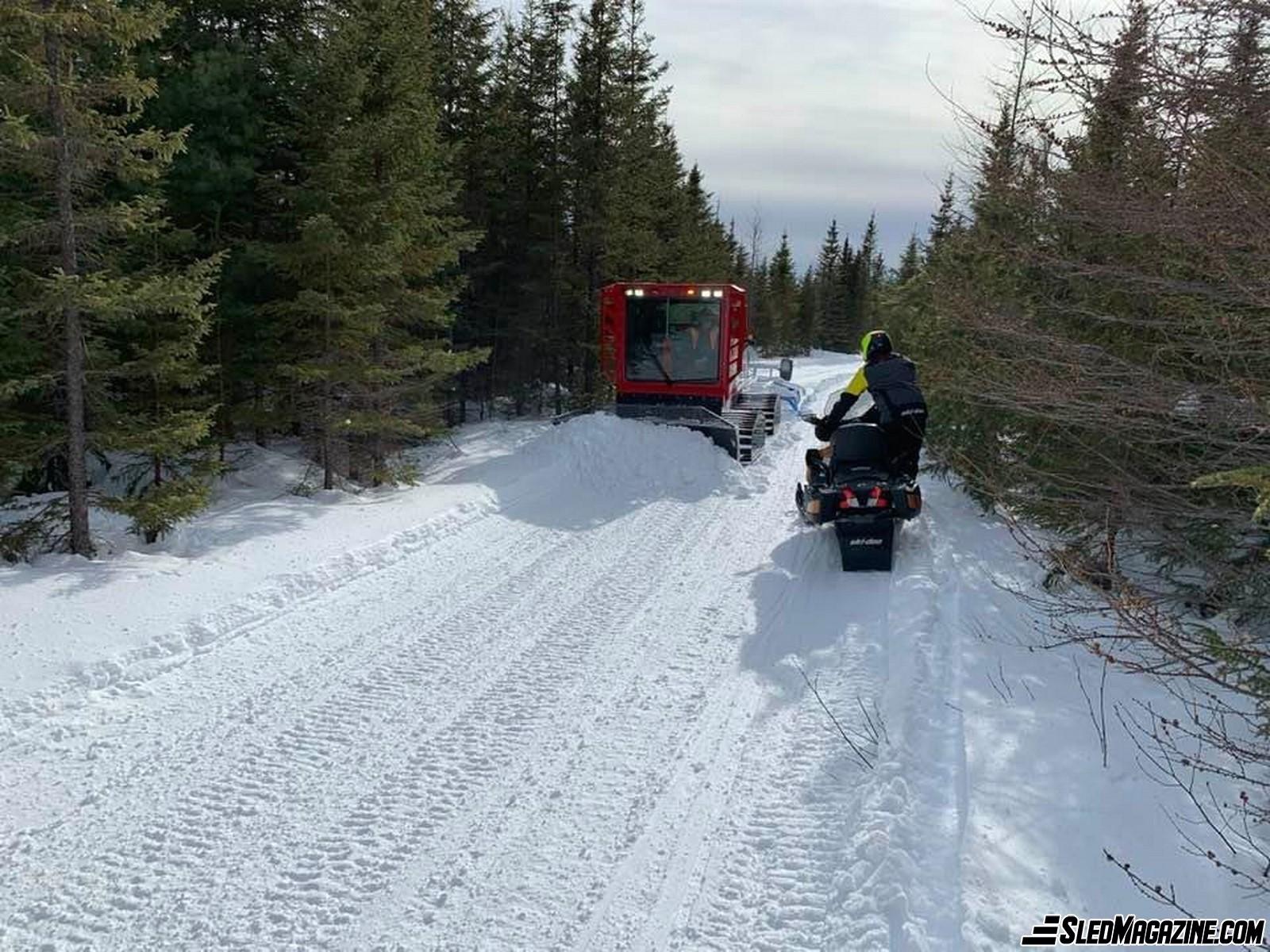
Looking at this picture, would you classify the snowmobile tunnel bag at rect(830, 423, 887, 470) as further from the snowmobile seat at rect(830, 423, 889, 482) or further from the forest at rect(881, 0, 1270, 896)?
the forest at rect(881, 0, 1270, 896)

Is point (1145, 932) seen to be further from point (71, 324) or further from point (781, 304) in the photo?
point (781, 304)

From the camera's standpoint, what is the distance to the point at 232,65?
11.2m

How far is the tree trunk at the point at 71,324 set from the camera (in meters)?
6.82

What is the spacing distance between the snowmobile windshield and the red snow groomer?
0.01 metres

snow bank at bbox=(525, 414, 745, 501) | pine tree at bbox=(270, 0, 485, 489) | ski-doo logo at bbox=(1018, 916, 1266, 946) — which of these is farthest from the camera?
snow bank at bbox=(525, 414, 745, 501)

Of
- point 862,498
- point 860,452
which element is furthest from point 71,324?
point 860,452

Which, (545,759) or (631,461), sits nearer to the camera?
(545,759)

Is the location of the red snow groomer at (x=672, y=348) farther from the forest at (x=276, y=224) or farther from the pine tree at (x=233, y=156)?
the pine tree at (x=233, y=156)

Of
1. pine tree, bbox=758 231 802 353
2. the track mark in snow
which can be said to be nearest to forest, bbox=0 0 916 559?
the track mark in snow

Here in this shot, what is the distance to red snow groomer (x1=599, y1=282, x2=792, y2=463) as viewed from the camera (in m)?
13.4

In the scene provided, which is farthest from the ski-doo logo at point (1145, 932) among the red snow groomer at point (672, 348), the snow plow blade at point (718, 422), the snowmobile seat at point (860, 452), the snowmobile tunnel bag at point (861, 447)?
the red snow groomer at point (672, 348)

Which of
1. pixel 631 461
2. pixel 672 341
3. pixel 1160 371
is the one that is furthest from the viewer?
pixel 672 341

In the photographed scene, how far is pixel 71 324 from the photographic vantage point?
23.4 feet

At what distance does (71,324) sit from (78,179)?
4.54ft
